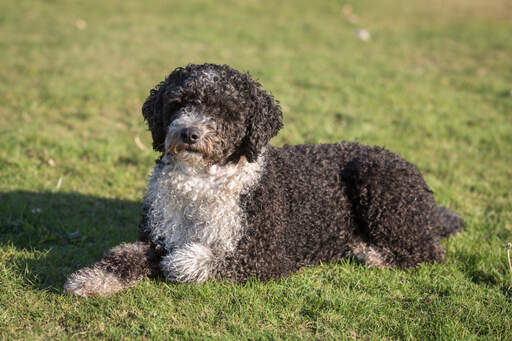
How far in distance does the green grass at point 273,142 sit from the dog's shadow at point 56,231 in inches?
0.9

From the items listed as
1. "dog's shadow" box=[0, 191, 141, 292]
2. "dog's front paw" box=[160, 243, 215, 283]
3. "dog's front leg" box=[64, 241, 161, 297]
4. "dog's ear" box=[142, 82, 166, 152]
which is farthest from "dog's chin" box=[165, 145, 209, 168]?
"dog's shadow" box=[0, 191, 141, 292]

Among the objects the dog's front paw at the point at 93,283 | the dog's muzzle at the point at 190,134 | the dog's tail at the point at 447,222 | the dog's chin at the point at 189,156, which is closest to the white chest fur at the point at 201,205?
the dog's chin at the point at 189,156

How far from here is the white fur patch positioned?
4.55 m

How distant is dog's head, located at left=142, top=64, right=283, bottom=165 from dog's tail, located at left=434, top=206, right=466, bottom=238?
235 centimetres

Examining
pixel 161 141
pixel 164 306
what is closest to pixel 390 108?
pixel 161 141

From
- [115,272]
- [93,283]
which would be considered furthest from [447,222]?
[93,283]

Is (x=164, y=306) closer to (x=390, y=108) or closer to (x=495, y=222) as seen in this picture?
(x=495, y=222)

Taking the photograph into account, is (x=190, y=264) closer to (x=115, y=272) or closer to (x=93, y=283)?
(x=115, y=272)

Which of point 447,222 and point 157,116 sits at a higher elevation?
point 157,116

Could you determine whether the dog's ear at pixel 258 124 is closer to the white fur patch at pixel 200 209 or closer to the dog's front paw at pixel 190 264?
the white fur patch at pixel 200 209

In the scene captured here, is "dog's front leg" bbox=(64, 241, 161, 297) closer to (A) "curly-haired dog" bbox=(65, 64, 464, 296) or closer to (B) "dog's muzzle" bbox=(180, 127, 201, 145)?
(A) "curly-haired dog" bbox=(65, 64, 464, 296)

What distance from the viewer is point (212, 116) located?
4375 mm

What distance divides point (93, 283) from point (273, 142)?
460 cm

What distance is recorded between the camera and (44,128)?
8.45 m
